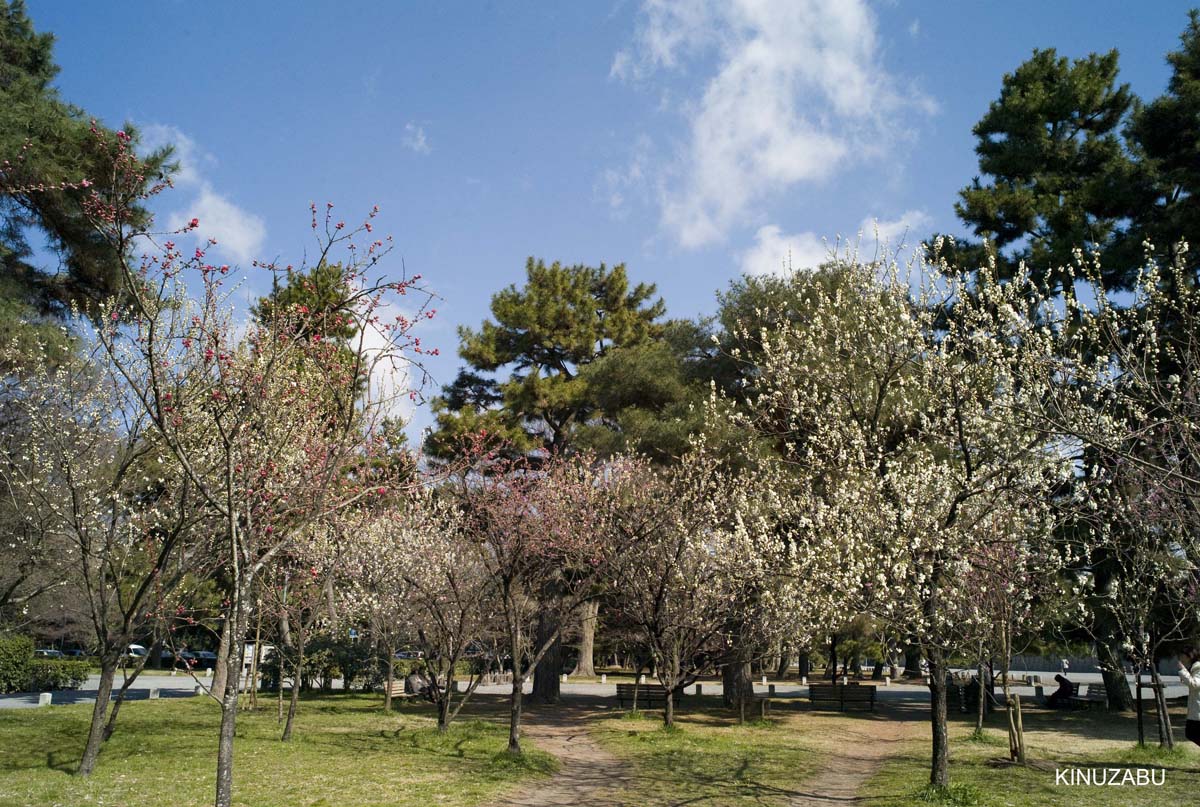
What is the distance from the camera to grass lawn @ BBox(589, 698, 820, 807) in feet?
34.8

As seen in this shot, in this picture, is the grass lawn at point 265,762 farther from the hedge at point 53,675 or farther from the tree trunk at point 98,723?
the hedge at point 53,675

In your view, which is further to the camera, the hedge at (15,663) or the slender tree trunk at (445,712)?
the hedge at (15,663)

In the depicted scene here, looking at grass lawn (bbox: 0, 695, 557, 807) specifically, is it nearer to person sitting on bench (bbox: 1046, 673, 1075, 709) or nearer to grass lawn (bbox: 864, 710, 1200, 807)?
grass lawn (bbox: 864, 710, 1200, 807)

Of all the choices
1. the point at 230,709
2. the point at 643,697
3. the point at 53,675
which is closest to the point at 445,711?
the point at 643,697

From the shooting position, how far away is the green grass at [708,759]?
10586mm

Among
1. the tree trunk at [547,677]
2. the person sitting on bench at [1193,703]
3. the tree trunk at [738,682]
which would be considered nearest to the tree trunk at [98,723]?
the person sitting on bench at [1193,703]

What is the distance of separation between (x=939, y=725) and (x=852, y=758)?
16.5 ft

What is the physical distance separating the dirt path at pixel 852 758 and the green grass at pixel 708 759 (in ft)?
0.95

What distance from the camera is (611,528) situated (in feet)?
62.9

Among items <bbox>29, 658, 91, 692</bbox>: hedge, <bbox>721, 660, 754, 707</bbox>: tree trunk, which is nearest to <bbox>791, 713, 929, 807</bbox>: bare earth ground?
<bbox>721, 660, 754, 707</bbox>: tree trunk

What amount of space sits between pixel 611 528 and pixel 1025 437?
10948 millimetres

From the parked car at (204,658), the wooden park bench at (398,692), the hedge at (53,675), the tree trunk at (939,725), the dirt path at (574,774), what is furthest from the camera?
the parked car at (204,658)

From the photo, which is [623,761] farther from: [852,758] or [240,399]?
[240,399]

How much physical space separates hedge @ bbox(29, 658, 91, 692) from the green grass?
801 inches
